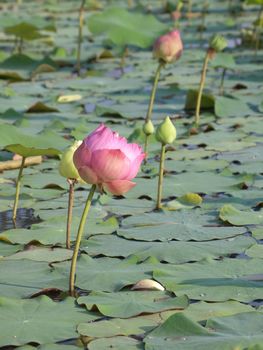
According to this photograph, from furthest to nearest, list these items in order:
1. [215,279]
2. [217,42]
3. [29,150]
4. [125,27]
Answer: [125,27] < [217,42] < [29,150] < [215,279]

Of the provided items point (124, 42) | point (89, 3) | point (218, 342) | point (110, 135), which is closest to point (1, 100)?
point (124, 42)

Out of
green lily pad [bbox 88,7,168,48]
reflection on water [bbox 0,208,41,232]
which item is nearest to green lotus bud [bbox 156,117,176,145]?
reflection on water [bbox 0,208,41,232]

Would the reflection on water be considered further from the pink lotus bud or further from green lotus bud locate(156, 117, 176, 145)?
the pink lotus bud

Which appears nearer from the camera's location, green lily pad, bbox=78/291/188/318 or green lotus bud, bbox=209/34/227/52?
green lily pad, bbox=78/291/188/318

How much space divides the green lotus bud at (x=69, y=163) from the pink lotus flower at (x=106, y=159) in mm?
257

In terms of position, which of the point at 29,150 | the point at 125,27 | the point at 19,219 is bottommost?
the point at 19,219

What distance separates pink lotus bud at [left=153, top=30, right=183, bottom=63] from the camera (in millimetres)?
3467

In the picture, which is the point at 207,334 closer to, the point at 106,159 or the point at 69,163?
the point at 106,159

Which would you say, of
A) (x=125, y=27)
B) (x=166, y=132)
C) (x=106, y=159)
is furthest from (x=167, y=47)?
(x=106, y=159)

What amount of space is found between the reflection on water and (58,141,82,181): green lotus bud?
1.30 feet

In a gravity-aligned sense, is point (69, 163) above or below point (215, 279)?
above

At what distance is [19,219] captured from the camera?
259cm

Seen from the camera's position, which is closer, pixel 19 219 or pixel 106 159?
pixel 106 159

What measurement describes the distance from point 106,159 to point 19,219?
0.81 metres
